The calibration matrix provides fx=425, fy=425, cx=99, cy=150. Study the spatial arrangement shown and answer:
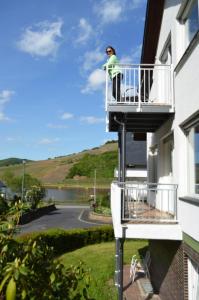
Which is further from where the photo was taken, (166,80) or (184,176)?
(166,80)

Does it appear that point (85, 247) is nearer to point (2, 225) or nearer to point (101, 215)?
point (101, 215)

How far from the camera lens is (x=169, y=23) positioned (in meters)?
11.6

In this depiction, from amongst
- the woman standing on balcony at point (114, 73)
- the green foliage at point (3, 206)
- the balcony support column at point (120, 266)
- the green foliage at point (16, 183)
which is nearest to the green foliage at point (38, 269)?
the green foliage at point (3, 206)

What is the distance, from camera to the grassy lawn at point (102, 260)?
12.5 m

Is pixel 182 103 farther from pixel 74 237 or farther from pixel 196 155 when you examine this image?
pixel 74 237

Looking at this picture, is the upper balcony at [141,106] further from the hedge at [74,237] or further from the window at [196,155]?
the hedge at [74,237]

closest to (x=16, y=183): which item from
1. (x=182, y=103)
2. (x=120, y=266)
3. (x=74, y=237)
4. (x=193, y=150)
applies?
(x=74, y=237)

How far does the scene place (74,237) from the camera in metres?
23.3

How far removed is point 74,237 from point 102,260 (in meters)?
5.39

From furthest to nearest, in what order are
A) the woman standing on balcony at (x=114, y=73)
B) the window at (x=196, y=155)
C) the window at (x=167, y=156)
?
the window at (x=167, y=156)
the woman standing on balcony at (x=114, y=73)
the window at (x=196, y=155)

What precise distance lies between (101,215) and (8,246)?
34.0 meters

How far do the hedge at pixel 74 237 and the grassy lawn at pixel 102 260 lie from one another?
65 cm

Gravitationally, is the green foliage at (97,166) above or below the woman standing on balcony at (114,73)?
above

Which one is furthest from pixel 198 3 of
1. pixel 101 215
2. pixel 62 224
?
pixel 101 215
